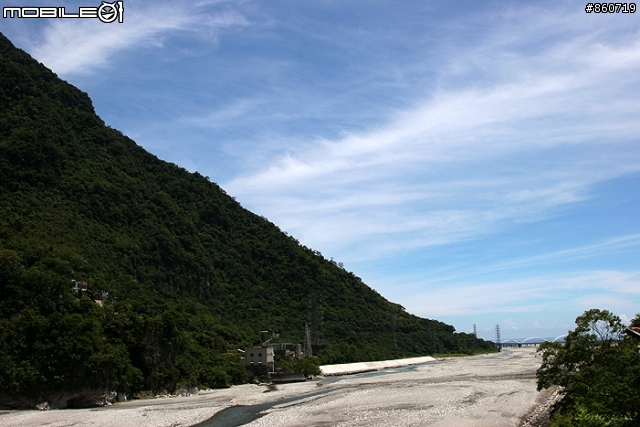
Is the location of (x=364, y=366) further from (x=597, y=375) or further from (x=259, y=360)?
(x=597, y=375)

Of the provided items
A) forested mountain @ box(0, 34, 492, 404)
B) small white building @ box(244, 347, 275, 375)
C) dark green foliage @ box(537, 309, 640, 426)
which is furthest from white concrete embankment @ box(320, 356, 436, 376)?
dark green foliage @ box(537, 309, 640, 426)

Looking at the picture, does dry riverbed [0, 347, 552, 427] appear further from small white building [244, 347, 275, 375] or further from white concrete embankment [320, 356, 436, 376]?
white concrete embankment [320, 356, 436, 376]

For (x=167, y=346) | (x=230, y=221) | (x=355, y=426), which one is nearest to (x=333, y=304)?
(x=230, y=221)

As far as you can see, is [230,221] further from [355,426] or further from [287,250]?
[355,426]

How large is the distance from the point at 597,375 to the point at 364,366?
333 feet

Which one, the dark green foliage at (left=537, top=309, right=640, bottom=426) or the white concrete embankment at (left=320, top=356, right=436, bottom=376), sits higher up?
the dark green foliage at (left=537, top=309, right=640, bottom=426)

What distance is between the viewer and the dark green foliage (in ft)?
82.9

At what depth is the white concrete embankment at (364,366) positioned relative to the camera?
11162cm

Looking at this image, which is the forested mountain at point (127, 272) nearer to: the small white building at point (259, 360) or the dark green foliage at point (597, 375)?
the small white building at point (259, 360)

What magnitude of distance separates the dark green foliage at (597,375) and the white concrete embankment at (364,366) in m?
77.5

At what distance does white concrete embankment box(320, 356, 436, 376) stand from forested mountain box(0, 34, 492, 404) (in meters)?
4.11

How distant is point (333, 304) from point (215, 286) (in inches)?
1896

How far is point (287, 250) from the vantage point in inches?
7254

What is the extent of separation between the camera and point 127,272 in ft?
374
